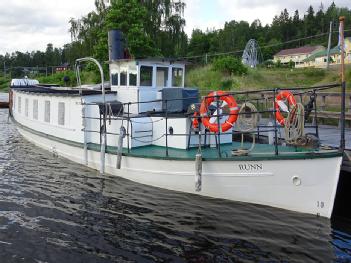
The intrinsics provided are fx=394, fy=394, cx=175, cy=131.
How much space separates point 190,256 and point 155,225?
1562mm

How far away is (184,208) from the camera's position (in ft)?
30.7

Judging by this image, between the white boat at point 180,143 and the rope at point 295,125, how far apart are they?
1.4 inches

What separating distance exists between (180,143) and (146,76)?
126 inches

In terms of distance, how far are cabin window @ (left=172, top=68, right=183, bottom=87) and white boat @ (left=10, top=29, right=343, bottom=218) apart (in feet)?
0.11

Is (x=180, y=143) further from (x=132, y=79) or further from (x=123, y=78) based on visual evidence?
(x=123, y=78)

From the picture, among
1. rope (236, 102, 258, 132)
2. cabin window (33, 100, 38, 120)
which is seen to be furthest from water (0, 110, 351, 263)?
cabin window (33, 100, 38, 120)

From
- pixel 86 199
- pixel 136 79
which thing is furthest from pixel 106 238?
pixel 136 79

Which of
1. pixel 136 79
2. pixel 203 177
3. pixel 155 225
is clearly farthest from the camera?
pixel 136 79

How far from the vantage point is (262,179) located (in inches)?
350

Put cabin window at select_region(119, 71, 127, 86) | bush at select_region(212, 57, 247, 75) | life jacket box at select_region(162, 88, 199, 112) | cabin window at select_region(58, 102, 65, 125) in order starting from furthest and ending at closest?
1. bush at select_region(212, 57, 247, 75)
2. cabin window at select_region(58, 102, 65, 125)
3. cabin window at select_region(119, 71, 127, 86)
4. life jacket box at select_region(162, 88, 199, 112)

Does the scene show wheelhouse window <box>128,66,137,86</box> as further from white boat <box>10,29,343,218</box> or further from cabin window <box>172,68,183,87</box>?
Result: cabin window <box>172,68,183,87</box>

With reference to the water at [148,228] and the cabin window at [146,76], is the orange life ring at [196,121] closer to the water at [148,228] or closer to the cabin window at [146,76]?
the water at [148,228]

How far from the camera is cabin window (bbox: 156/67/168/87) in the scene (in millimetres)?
13422

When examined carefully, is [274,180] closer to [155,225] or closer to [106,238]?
[155,225]
